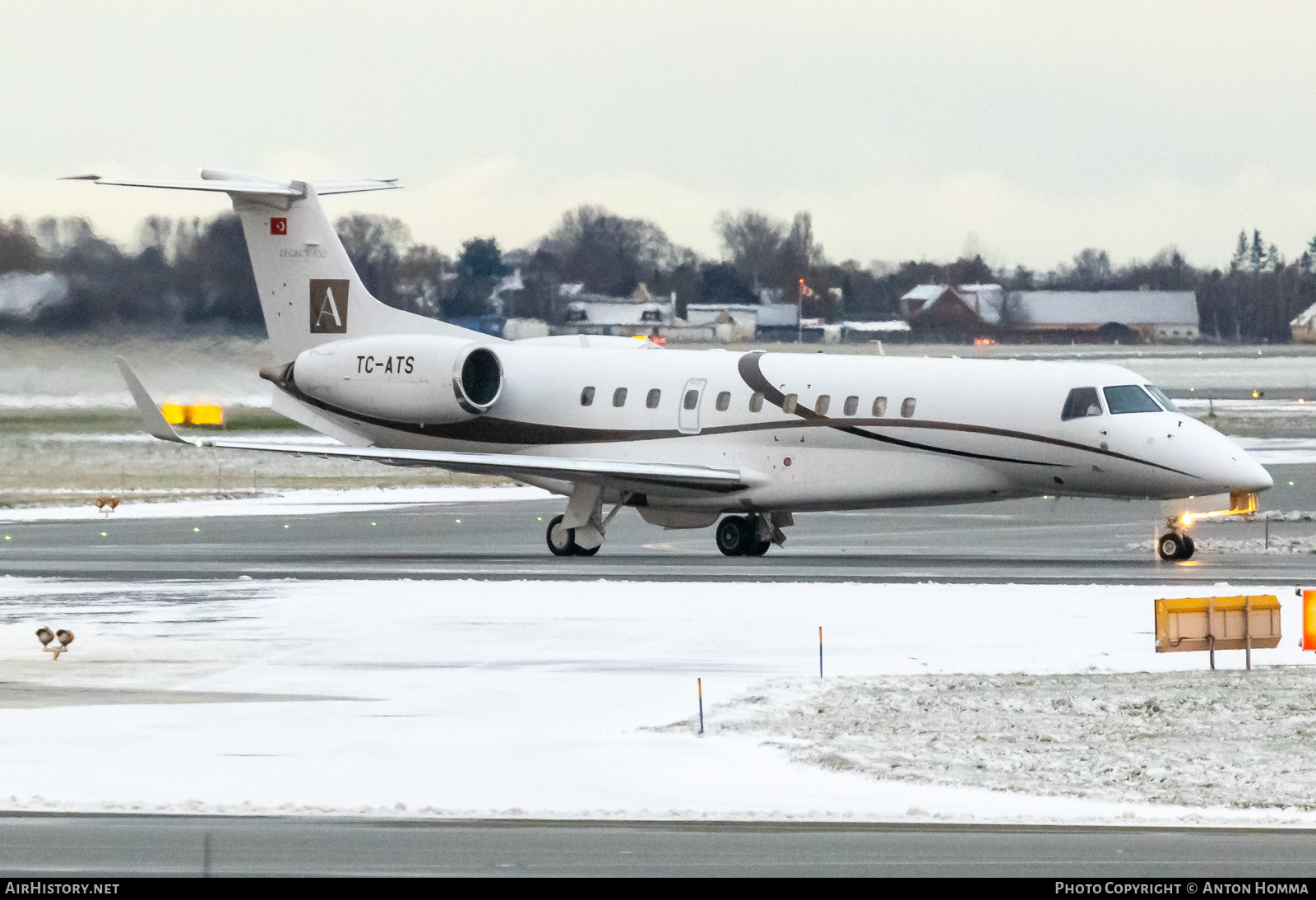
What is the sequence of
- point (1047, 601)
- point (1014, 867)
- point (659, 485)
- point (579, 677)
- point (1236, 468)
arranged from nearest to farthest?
1. point (1014, 867)
2. point (579, 677)
3. point (1047, 601)
4. point (1236, 468)
5. point (659, 485)

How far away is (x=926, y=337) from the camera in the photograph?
87.5m

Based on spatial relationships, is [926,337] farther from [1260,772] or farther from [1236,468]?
[1260,772]

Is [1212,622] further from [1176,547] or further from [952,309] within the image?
[952,309]

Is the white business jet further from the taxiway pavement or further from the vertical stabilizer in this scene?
the taxiway pavement

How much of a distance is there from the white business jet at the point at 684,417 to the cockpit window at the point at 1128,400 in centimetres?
3

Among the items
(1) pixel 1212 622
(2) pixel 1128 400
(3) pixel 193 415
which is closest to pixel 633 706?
(1) pixel 1212 622

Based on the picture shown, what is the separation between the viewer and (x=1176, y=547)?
1225 inches

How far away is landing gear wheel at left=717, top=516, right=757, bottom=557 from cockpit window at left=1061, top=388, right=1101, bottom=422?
19.2 ft

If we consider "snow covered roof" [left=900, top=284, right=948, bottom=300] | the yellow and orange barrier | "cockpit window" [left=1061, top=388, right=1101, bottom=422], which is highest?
"snow covered roof" [left=900, top=284, right=948, bottom=300]

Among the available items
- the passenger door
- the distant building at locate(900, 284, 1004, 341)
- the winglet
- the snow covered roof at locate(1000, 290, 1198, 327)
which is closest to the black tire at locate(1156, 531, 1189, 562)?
the passenger door

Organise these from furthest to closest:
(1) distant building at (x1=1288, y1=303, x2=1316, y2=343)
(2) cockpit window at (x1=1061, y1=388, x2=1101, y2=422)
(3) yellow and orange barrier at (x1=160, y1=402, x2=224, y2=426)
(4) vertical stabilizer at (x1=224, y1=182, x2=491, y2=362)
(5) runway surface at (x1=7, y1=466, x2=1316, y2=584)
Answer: (1) distant building at (x1=1288, y1=303, x2=1316, y2=343) < (3) yellow and orange barrier at (x1=160, y1=402, x2=224, y2=426) < (4) vertical stabilizer at (x1=224, y1=182, x2=491, y2=362) < (2) cockpit window at (x1=1061, y1=388, x2=1101, y2=422) < (5) runway surface at (x1=7, y1=466, x2=1316, y2=584)

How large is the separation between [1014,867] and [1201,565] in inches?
808

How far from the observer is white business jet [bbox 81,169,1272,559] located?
30875 mm

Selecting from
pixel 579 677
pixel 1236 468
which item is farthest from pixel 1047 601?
pixel 579 677
